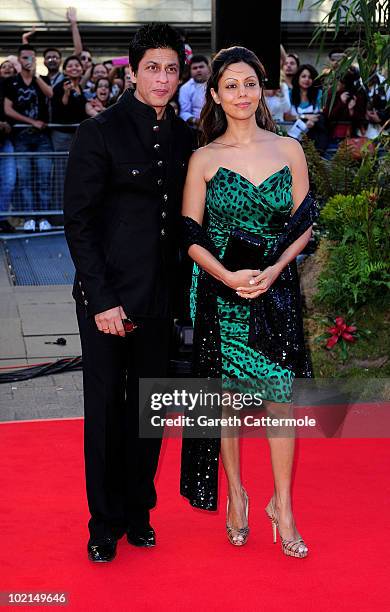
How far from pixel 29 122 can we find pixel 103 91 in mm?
889

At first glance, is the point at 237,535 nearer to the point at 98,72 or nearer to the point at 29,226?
the point at 29,226

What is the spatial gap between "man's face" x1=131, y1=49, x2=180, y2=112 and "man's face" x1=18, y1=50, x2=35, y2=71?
26.1ft

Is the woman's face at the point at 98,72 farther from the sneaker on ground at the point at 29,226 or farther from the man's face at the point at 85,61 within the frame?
the sneaker on ground at the point at 29,226

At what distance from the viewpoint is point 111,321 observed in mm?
3762

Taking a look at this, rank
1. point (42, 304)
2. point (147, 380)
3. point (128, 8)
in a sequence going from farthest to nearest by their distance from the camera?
point (128, 8) → point (42, 304) → point (147, 380)

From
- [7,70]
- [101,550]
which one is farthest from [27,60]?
[101,550]

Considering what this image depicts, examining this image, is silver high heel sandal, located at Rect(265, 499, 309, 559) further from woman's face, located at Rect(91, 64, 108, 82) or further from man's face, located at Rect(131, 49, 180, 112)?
woman's face, located at Rect(91, 64, 108, 82)

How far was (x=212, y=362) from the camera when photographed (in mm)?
4109

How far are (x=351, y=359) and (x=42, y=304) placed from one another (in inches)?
142

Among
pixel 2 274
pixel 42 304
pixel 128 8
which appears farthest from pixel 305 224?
pixel 128 8

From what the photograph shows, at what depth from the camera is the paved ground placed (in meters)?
6.16

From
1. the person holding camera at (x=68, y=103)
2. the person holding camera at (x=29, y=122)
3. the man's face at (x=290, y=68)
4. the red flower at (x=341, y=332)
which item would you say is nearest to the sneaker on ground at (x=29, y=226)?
the person holding camera at (x=29, y=122)

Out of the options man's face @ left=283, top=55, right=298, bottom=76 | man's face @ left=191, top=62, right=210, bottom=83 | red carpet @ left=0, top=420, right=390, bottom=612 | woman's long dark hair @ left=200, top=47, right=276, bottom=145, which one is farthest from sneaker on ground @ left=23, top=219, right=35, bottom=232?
woman's long dark hair @ left=200, top=47, right=276, bottom=145

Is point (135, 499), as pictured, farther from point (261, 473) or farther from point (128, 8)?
point (128, 8)
